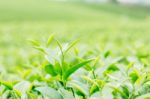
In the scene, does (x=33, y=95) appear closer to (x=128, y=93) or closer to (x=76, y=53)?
(x=128, y=93)

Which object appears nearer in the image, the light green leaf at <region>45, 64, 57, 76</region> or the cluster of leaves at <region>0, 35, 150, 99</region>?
the cluster of leaves at <region>0, 35, 150, 99</region>

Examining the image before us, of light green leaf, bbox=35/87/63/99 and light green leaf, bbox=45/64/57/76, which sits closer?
light green leaf, bbox=35/87/63/99

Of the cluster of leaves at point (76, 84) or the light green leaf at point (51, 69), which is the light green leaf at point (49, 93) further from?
the light green leaf at point (51, 69)

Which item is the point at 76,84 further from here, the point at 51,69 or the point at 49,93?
the point at 51,69

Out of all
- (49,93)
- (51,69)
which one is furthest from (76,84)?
(51,69)

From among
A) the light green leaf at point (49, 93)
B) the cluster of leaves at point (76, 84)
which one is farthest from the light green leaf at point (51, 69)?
the light green leaf at point (49, 93)

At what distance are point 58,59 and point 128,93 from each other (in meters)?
0.28

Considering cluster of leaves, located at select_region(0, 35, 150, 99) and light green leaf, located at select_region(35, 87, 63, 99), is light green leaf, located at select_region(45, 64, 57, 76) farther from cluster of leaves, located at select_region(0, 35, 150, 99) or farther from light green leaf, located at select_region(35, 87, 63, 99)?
light green leaf, located at select_region(35, 87, 63, 99)

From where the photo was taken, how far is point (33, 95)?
136 centimetres

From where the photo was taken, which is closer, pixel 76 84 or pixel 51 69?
pixel 76 84

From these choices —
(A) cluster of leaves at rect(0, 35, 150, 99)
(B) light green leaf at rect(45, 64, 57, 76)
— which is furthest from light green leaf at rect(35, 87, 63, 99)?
(B) light green leaf at rect(45, 64, 57, 76)

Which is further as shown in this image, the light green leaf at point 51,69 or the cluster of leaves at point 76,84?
the light green leaf at point 51,69

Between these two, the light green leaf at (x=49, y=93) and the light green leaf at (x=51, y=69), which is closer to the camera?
the light green leaf at (x=49, y=93)

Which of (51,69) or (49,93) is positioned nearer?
(49,93)
